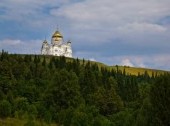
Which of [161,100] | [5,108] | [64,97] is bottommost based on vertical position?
[5,108]

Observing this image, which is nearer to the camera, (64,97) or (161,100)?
(161,100)

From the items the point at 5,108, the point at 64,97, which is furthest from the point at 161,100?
the point at 64,97

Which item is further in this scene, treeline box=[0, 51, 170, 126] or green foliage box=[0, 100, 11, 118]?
green foliage box=[0, 100, 11, 118]

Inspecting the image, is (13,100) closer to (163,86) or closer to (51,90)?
(51,90)

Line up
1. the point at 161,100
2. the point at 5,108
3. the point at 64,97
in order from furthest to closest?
the point at 64,97, the point at 5,108, the point at 161,100

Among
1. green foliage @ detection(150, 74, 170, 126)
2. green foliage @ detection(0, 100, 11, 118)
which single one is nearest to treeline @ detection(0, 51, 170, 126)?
green foliage @ detection(0, 100, 11, 118)

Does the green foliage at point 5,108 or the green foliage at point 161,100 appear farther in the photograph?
the green foliage at point 5,108

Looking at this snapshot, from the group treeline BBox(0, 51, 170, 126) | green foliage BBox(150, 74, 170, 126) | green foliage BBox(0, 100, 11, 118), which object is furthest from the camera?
green foliage BBox(0, 100, 11, 118)

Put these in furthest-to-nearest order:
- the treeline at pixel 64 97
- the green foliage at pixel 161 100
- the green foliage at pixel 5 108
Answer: the green foliage at pixel 5 108
the treeline at pixel 64 97
the green foliage at pixel 161 100

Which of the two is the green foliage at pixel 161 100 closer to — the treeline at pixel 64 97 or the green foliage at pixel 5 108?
the treeline at pixel 64 97

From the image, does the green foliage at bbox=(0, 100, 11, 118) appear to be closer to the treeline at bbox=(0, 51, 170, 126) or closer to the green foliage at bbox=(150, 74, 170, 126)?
the treeline at bbox=(0, 51, 170, 126)

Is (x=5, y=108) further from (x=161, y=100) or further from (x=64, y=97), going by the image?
(x=161, y=100)

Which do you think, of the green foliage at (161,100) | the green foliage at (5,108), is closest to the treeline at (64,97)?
the green foliage at (5,108)

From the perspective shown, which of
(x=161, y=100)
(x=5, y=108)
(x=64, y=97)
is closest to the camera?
(x=161, y=100)
